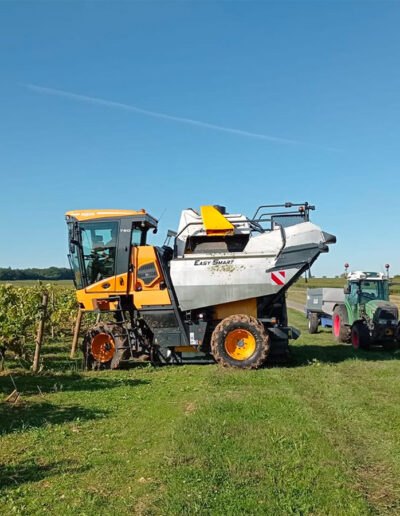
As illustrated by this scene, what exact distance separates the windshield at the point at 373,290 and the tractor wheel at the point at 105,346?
817 centimetres

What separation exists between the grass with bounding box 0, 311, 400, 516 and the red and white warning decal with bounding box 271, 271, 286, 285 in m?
2.12

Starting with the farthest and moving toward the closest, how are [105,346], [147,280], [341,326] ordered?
[341,326] → [105,346] → [147,280]

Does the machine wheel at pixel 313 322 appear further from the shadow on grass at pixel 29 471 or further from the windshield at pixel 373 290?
the shadow on grass at pixel 29 471

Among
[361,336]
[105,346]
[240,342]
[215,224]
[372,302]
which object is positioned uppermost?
[215,224]

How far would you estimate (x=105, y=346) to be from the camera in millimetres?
11719

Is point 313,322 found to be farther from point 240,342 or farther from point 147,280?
point 147,280

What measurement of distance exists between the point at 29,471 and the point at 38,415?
220 centimetres

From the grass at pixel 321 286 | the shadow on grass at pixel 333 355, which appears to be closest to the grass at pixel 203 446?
the shadow on grass at pixel 333 355

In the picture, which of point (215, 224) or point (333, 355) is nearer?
point (215, 224)

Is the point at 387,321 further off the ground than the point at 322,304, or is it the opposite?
the point at 322,304

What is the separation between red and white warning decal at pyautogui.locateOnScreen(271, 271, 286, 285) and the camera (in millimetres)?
11117

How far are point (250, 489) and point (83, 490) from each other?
1.53 m

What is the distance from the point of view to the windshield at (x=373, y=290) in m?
15.9

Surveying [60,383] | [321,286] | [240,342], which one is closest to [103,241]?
[60,383]
